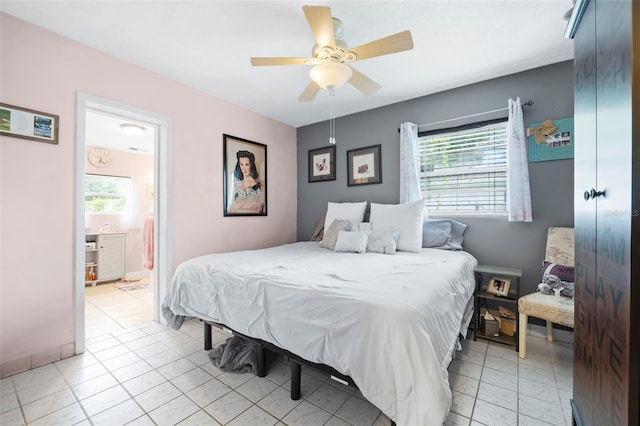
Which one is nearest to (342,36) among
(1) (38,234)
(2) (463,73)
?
(2) (463,73)

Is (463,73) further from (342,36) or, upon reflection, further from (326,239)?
(326,239)

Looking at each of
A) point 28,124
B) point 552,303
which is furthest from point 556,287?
point 28,124

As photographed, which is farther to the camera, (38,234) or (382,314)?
(38,234)

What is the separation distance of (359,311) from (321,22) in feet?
5.39

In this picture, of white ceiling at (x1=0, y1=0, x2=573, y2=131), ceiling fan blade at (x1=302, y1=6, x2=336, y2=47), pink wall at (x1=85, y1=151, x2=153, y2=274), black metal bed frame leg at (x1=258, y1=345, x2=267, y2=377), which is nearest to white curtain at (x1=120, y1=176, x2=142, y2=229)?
pink wall at (x1=85, y1=151, x2=153, y2=274)

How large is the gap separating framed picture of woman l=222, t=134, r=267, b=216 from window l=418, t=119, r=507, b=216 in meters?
2.16

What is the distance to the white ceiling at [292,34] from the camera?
6.00 ft

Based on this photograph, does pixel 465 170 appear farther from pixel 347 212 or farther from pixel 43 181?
pixel 43 181

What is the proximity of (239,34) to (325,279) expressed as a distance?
1994 millimetres

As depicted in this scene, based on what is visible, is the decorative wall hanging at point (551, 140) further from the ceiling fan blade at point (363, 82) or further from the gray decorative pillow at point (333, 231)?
the gray decorative pillow at point (333, 231)

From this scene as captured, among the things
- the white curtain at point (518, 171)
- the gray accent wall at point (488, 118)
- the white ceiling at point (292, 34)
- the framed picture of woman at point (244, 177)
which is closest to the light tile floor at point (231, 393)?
the gray accent wall at point (488, 118)

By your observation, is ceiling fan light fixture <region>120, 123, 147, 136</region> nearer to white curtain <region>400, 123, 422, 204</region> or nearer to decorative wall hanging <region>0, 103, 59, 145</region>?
decorative wall hanging <region>0, 103, 59, 145</region>

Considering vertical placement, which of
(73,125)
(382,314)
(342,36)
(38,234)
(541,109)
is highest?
(342,36)

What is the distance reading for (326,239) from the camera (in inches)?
122
